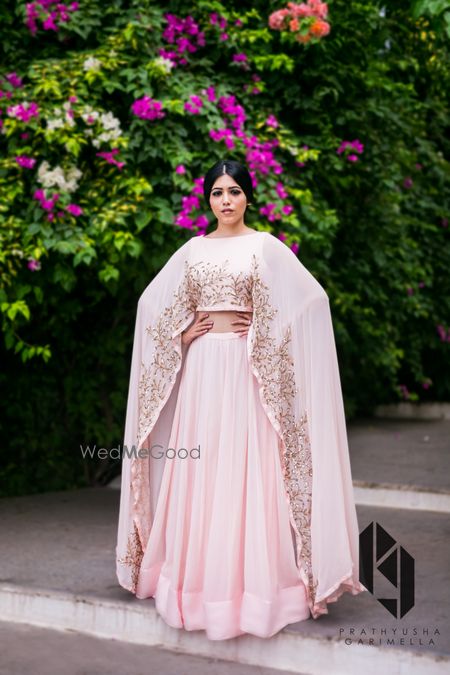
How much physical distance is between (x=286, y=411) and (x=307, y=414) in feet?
0.28

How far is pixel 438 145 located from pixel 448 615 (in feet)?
20.1

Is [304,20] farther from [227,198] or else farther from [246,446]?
[246,446]

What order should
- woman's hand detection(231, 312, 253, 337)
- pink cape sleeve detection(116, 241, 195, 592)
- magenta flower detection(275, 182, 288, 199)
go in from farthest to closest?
magenta flower detection(275, 182, 288, 199) → pink cape sleeve detection(116, 241, 195, 592) → woman's hand detection(231, 312, 253, 337)

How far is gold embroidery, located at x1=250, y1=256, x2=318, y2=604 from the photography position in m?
3.56

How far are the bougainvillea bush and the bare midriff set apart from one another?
1024 mm

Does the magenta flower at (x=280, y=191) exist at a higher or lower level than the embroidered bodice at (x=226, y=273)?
higher

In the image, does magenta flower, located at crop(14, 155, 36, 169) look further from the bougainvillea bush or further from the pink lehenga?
the pink lehenga

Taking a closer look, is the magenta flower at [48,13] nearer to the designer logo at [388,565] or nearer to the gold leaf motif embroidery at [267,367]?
the gold leaf motif embroidery at [267,367]

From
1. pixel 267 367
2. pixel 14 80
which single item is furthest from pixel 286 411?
pixel 14 80

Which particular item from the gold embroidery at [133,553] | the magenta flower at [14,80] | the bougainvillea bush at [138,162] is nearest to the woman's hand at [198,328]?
the gold embroidery at [133,553]

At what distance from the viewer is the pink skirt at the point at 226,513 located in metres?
3.47

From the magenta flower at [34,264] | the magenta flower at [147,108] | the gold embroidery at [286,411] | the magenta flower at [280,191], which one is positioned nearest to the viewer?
the gold embroidery at [286,411]

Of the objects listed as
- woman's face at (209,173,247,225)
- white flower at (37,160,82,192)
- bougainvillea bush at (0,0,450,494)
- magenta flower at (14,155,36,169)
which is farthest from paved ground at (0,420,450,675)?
magenta flower at (14,155,36,169)

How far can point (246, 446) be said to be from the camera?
3.58 meters
